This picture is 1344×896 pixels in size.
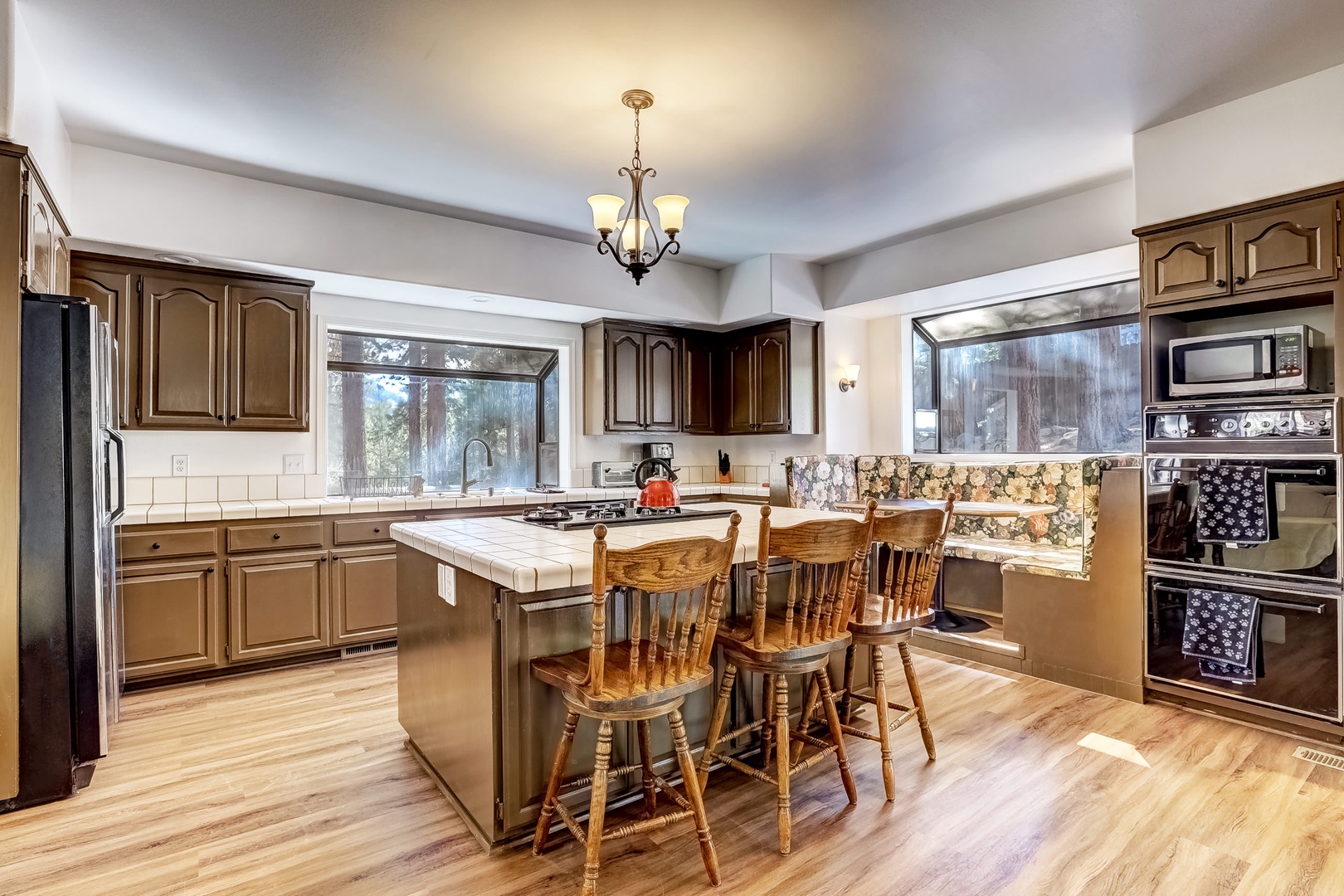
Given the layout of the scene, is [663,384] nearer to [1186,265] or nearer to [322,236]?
[322,236]

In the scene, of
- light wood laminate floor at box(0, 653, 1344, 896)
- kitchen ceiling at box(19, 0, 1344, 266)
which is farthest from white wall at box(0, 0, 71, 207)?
light wood laminate floor at box(0, 653, 1344, 896)

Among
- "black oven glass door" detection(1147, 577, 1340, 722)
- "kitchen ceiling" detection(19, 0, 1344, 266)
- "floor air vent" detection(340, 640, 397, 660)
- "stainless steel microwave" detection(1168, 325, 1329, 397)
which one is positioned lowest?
"floor air vent" detection(340, 640, 397, 660)

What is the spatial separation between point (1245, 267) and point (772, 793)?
2987 mm

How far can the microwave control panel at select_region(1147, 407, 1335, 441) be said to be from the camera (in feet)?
9.00

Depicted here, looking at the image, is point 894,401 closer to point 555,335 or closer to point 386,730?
point 555,335

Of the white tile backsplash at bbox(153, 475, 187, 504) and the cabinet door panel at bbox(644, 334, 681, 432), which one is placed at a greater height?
the cabinet door panel at bbox(644, 334, 681, 432)

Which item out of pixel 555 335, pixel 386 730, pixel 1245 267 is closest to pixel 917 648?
pixel 1245 267

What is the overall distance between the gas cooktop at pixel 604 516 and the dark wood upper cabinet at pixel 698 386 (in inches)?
108

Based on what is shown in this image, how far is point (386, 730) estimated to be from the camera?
9.61 ft

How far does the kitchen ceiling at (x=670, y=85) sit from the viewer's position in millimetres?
2348

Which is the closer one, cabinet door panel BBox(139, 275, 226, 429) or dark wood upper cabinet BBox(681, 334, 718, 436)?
cabinet door panel BBox(139, 275, 226, 429)

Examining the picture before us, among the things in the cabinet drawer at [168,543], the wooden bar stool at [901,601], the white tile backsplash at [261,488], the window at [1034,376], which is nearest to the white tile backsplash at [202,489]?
the white tile backsplash at [261,488]

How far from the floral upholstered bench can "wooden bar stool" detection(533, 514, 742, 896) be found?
253 cm

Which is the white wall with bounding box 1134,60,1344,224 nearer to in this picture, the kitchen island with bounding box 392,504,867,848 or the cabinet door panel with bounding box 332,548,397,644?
the kitchen island with bounding box 392,504,867,848
